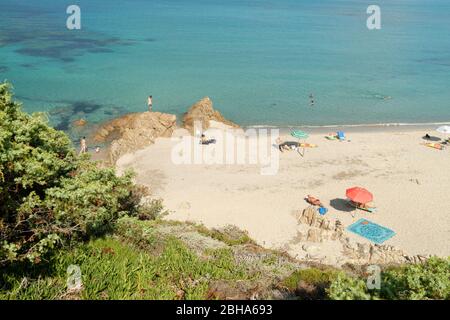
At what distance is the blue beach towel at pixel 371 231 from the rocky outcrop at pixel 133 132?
53.0ft

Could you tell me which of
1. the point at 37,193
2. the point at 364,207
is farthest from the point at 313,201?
the point at 37,193

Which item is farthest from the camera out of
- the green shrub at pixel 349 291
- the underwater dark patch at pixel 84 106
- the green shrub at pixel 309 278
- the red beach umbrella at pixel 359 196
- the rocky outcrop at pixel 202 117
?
the underwater dark patch at pixel 84 106

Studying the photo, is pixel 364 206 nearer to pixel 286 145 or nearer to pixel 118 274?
pixel 286 145

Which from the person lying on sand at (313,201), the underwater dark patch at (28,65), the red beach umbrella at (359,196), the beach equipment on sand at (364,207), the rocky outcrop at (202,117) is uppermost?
→ the underwater dark patch at (28,65)

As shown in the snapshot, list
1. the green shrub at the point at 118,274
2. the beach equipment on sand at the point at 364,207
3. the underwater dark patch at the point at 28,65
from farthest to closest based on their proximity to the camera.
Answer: the underwater dark patch at the point at 28,65 → the beach equipment on sand at the point at 364,207 → the green shrub at the point at 118,274

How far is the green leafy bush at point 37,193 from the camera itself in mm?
7668

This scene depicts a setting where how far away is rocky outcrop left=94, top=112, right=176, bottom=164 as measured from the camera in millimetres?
27203

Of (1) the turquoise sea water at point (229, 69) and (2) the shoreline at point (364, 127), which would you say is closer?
(2) the shoreline at point (364, 127)

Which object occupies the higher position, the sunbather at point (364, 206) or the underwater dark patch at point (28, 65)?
the underwater dark patch at point (28, 65)

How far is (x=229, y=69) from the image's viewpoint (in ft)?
187

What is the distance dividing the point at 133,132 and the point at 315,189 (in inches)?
560

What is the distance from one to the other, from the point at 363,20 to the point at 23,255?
442 ft

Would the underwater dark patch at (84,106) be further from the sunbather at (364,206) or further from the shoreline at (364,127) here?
the sunbather at (364,206)

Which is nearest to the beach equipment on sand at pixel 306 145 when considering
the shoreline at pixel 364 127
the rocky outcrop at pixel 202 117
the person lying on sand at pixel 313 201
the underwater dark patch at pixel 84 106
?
the shoreline at pixel 364 127
